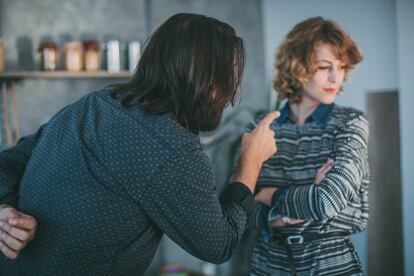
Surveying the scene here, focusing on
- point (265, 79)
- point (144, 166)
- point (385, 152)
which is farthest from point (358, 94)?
point (144, 166)

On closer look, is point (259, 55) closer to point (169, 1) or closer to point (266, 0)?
point (266, 0)

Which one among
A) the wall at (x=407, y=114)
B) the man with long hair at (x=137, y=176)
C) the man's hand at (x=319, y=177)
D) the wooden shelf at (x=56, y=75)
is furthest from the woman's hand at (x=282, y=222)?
the wooden shelf at (x=56, y=75)

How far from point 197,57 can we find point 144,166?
274mm

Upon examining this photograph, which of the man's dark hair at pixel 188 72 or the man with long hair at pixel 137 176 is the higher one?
the man's dark hair at pixel 188 72

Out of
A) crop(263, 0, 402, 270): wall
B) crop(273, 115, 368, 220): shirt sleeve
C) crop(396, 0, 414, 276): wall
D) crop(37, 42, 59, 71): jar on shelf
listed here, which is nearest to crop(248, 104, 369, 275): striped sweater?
crop(273, 115, 368, 220): shirt sleeve

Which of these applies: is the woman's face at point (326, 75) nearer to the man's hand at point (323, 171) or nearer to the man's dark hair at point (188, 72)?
the man's hand at point (323, 171)

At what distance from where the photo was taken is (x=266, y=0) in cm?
349

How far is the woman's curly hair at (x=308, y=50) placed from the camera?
161 cm

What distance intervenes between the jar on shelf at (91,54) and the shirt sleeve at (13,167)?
201 centimetres

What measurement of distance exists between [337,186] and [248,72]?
2.38 m

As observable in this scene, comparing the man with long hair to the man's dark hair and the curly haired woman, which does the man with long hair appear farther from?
the curly haired woman

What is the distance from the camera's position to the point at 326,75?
1.61 m

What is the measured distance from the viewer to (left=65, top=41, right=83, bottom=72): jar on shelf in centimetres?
315

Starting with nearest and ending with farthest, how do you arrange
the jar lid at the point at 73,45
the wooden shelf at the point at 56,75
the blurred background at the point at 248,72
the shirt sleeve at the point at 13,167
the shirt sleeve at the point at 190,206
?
the shirt sleeve at the point at 190,206 → the shirt sleeve at the point at 13,167 → the blurred background at the point at 248,72 → the wooden shelf at the point at 56,75 → the jar lid at the point at 73,45
